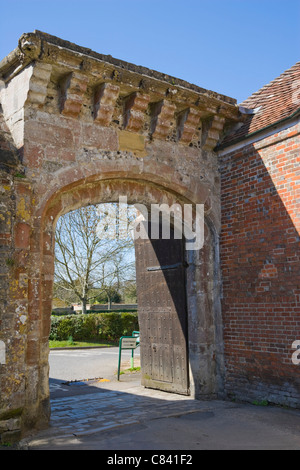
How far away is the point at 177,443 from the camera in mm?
4629

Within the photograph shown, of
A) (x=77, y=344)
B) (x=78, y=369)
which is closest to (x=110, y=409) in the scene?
(x=78, y=369)

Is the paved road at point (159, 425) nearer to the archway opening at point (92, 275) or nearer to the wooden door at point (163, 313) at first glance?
the wooden door at point (163, 313)

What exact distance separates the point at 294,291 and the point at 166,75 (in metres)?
3.81

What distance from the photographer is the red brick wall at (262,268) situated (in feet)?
19.8

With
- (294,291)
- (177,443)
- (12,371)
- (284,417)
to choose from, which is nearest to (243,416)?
(284,417)

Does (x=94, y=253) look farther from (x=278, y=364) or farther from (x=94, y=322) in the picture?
(x=278, y=364)

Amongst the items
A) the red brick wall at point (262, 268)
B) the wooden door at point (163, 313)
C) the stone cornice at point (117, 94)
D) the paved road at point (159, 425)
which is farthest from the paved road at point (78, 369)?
the stone cornice at point (117, 94)

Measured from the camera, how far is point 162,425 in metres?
5.33

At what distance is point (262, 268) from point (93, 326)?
14918 mm

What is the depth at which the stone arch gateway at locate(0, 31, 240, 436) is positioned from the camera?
16.4 ft

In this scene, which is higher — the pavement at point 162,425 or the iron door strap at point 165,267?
the iron door strap at point 165,267

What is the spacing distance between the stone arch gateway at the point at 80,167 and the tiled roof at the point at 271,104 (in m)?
0.28
